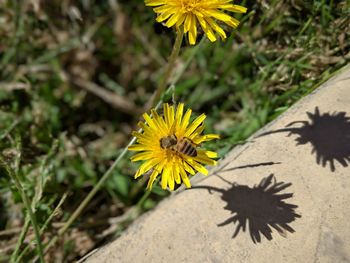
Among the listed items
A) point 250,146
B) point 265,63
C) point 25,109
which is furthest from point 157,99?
point 25,109

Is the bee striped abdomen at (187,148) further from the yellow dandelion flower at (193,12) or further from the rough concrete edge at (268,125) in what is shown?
the yellow dandelion flower at (193,12)

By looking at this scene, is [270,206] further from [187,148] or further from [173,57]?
[173,57]

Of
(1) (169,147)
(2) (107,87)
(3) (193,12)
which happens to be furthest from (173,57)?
(2) (107,87)

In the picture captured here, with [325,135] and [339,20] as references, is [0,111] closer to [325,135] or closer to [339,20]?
[325,135]

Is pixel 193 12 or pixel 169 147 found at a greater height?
pixel 193 12

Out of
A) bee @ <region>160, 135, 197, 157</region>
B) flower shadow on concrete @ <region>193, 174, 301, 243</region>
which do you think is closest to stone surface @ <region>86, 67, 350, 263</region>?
flower shadow on concrete @ <region>193, 174, 301, 243</region>

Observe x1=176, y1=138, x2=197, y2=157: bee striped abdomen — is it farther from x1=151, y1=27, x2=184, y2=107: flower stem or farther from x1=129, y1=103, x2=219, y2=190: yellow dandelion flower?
x1=151, y1=27, x2=184, y2=107: flower stem

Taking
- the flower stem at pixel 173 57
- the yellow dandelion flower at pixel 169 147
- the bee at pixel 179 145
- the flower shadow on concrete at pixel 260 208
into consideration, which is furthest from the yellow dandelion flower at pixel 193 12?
the flower shadow on concrete at pixel 260 208
